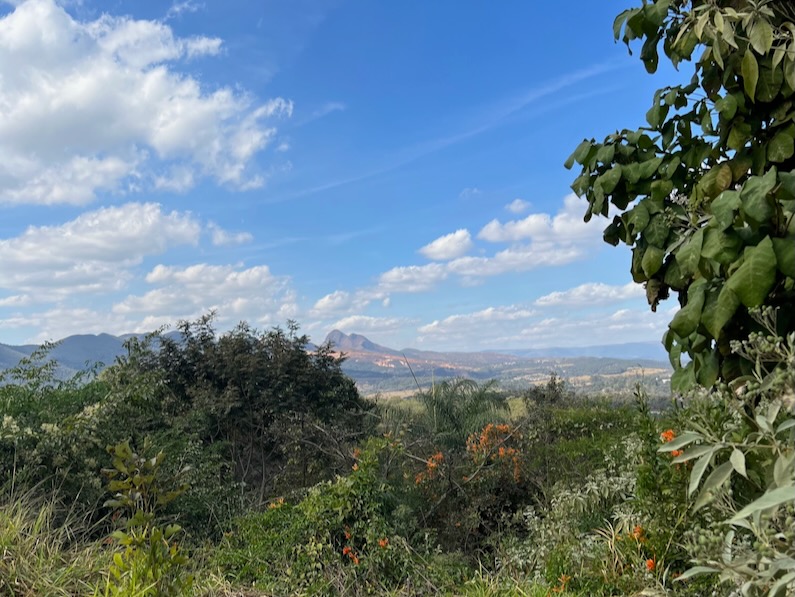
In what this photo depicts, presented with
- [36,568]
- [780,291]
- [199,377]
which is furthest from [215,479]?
[780,291]

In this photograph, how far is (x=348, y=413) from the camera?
8359mm

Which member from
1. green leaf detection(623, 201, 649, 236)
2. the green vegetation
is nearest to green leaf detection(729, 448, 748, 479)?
the green vegetation

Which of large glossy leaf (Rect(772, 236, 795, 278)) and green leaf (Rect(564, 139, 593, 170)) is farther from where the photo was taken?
green leaf (Rect(564, 139, 593, 170))

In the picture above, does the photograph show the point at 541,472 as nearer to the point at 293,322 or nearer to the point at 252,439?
the point at 252,439

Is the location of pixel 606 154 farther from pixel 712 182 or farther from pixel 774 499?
pixel 774 499

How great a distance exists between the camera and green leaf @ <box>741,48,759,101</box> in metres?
2.16

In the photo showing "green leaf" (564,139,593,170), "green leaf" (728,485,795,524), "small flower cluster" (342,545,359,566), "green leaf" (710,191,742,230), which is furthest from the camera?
"small flower cluster" (342,545,359,566)

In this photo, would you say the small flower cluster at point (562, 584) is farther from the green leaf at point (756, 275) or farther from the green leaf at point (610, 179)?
the green leaf at point (610, 179)

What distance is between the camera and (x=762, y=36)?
2.12m

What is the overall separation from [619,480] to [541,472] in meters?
1.78

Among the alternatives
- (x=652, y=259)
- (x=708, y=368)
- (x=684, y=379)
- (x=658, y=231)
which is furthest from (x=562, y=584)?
(x=658, y=231)

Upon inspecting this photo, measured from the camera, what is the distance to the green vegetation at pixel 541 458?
1790 mm

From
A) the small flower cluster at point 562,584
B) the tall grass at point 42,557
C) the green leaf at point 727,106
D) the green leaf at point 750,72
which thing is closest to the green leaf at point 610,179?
the green leaf at point 727,106

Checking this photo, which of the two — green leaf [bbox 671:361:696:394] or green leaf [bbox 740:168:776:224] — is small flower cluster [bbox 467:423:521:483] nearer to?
green leaf [bbox 671:361:696:394]
